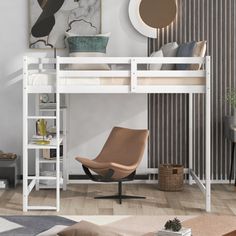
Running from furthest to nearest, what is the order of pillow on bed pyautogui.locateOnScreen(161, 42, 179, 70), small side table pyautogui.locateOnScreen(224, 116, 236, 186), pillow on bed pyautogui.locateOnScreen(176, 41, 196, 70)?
small side table pyautogui.locateOnScreen(224, 116, 236, 186), pillow on bed pyautogui.locateOnScreen(161, 42, 179, 70), pillow on bed pyautogui.locateOnScreen(176, 41, 196, 70)

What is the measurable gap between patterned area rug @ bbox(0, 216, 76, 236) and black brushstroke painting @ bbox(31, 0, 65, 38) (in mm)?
2423

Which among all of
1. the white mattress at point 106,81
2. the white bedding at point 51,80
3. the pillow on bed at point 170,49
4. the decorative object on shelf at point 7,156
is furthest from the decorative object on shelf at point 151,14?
the decorative object on shelf at point 7,156

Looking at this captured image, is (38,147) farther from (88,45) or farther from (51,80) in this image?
(88,45)

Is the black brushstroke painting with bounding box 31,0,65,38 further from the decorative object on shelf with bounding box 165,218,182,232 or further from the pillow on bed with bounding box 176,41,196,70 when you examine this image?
the decorative object on shelf with bounding box 165,218,182,232

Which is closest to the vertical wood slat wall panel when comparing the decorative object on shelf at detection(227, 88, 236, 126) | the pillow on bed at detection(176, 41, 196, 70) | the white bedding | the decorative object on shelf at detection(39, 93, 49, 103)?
the decorative object on shelf at detection(227, 88, 236, 126)

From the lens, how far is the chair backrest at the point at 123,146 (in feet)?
21.3

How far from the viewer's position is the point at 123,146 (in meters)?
6.67

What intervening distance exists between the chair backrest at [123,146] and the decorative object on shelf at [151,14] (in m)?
1.22

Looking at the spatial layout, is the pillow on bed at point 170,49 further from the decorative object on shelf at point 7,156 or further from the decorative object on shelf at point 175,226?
the decorative object on shelf at point 175,226

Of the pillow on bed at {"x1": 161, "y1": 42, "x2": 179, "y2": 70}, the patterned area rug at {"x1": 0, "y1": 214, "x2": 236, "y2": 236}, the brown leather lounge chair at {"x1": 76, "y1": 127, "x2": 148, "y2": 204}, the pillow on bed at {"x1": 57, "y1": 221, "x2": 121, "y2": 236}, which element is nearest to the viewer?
the pillow on bed at {"x1": 57, "y1": 221, "x2": 121, "y2": 236}

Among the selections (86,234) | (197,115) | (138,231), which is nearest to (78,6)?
(197,115)

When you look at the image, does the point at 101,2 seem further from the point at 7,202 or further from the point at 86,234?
the point at 86,234

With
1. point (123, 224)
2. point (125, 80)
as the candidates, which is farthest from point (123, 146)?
point (123, 224)

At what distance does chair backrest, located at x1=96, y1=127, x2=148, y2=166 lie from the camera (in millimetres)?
6488
